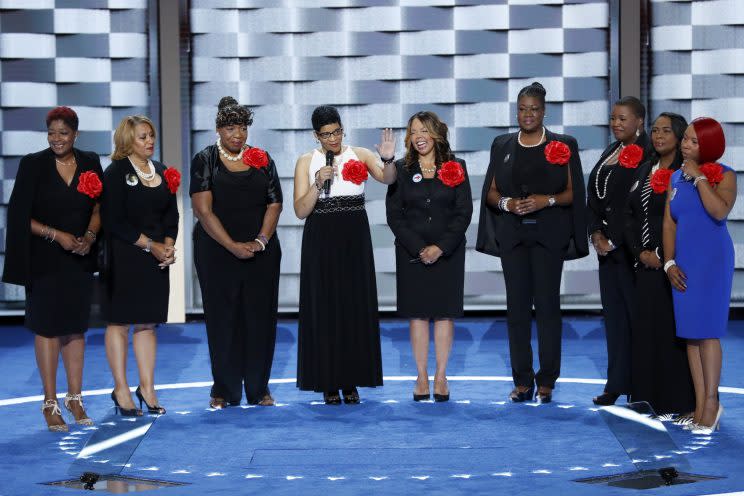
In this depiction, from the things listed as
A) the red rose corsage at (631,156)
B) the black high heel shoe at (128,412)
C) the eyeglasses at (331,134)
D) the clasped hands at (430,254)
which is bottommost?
the black high heel shoe at (128,412)

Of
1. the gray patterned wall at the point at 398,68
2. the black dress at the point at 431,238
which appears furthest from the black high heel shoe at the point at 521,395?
the gray patterned wall at the point at 398,68

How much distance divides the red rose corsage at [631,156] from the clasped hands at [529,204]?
47 cm

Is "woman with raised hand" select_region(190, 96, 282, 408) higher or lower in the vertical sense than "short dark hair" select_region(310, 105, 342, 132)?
lower

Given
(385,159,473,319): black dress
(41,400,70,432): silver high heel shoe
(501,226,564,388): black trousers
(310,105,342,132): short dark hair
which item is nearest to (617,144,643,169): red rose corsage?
(501,226,564,388): black trousers

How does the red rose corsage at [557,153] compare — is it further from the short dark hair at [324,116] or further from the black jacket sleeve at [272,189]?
the black jacket sleeve at [272,189]

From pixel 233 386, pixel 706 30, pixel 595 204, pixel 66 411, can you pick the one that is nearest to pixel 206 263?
pixel 233 386

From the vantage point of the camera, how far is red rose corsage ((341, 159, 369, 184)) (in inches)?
246

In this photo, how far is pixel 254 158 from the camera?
6.31 m

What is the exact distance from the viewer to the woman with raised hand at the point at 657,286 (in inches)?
228

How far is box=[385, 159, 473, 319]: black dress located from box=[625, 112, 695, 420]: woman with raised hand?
3.19 ft

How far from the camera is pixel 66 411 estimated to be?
6289 millimetres

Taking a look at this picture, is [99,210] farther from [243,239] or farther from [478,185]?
[478,185]

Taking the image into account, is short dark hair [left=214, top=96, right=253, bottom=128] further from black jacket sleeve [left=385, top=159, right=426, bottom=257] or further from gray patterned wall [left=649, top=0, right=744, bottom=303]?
gray patterned wall [left=649, top=0, right=744, bottom=303]

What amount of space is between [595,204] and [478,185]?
3.45 meters
